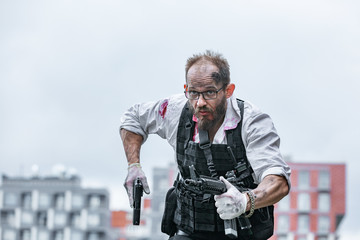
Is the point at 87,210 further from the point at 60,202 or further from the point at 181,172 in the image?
the point at 181,172

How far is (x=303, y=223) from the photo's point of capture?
129625 mm

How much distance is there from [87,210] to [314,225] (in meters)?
34.2

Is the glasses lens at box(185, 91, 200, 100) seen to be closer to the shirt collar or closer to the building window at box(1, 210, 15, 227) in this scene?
the shirt collar

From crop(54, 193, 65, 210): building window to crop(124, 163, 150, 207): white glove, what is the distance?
128 metres

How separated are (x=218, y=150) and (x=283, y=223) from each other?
122 m

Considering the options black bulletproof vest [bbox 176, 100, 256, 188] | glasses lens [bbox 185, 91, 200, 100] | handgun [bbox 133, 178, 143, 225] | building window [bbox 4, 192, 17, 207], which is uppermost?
glasses lens [bbox 185, 91, 200, 100]

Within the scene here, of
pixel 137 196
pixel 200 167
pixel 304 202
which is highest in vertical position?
pixel 200 167

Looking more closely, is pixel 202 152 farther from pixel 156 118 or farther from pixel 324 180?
pixel 324 180

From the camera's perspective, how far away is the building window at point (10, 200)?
450 feet

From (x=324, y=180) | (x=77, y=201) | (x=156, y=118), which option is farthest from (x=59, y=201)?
(x=156, y=118)

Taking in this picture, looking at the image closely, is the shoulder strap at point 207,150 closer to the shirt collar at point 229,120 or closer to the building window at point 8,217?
the shirt collar at point 229,120

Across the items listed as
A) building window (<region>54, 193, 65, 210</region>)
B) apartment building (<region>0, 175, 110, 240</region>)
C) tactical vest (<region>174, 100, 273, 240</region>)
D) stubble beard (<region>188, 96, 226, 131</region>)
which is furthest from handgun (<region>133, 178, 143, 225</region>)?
building window (<region>54, 193, 65, 210</region>)

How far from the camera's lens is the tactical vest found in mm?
8383

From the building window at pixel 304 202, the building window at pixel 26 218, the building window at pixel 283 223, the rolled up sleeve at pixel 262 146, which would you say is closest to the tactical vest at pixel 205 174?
the rolled up sleeve at pixel 262 146
